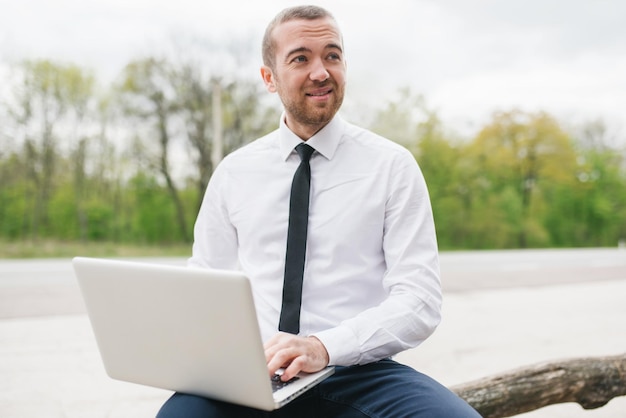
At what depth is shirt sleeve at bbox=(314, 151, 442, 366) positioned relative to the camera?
4.59 feet

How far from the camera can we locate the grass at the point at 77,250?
12.3 metres

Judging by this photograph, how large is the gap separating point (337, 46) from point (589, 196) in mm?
21585

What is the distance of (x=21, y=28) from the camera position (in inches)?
484

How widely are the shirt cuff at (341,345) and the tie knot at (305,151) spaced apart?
492 millimetres

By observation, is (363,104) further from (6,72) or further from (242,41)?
(6,72)

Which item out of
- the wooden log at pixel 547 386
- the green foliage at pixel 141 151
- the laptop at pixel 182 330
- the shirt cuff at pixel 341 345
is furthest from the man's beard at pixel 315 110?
the green foliage at pixel 141 151

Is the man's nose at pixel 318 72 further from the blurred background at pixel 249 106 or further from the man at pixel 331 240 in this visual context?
the blurred background at pixel 249 106

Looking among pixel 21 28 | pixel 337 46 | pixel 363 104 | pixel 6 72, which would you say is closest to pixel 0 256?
pixel 6 72

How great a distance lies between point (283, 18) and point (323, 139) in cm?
34

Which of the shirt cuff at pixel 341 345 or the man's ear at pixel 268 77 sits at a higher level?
the man's ear at pixel 268 77

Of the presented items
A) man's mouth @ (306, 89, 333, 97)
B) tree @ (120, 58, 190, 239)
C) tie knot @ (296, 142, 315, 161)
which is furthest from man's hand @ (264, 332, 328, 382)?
tree @ (120, 58, 190, 239)

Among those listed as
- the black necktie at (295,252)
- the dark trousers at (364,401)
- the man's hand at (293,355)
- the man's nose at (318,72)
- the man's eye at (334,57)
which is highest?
the man's eye at (334,57)

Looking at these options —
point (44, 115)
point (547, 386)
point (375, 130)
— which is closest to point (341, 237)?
point (547, 386)

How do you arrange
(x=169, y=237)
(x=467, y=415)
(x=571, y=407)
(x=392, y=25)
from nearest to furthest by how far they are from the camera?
(x=467, y=415), (x=571, y=407), (x=169, y=237), (x=392, y=25)
